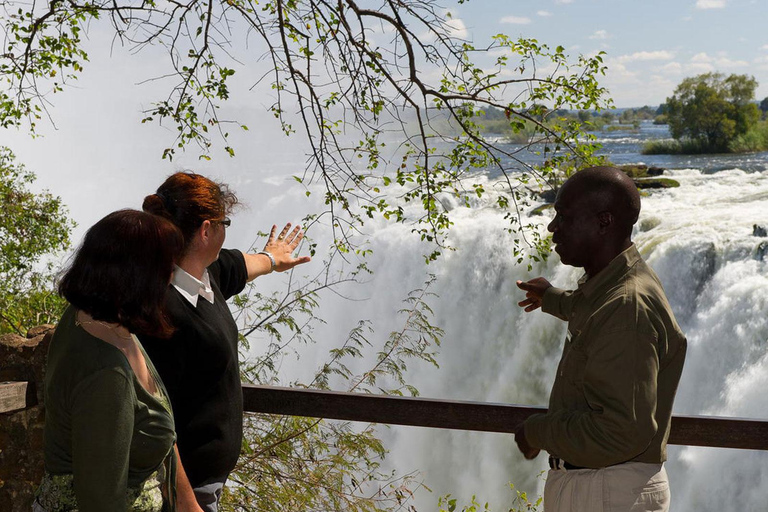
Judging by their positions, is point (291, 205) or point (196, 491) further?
point (291, 205)

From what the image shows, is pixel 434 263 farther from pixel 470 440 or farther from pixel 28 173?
pixel 28 173

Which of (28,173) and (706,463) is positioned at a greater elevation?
(28,173)

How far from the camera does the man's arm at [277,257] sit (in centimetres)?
236

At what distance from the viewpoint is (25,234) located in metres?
9.97

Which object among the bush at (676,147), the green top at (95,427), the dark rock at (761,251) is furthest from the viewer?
the bush at (676,147)

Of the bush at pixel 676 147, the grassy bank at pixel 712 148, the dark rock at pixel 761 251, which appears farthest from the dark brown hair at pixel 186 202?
the bush at pixel 676 147

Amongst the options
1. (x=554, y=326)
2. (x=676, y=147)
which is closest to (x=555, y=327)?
(x=554, y=326)

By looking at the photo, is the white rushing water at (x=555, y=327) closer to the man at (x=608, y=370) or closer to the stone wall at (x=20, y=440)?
the stone wall at (x=20, y=440)

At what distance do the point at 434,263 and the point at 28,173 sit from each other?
6553mm

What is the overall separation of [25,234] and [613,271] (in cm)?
971

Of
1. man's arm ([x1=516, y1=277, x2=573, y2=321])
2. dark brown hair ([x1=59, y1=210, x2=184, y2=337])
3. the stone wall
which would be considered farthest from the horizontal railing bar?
dark brown hair ([x1=59, y1=210, x2=184, y2=337])

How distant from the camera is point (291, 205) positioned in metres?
25.5

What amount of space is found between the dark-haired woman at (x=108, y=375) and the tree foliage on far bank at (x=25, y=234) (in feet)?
27.7

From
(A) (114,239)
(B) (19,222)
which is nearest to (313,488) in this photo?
(A) (114,239)
